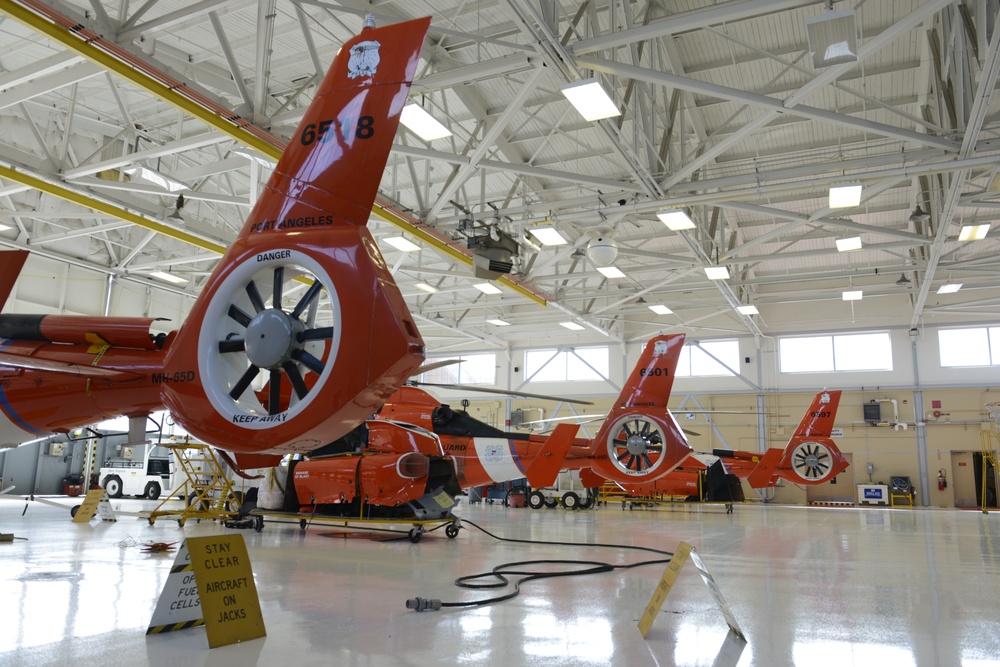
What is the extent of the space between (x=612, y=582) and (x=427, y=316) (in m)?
18.9

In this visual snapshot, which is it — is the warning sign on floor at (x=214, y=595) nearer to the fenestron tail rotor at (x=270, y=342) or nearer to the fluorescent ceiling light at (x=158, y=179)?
the fenestron tail rotor at (x=270, y=342)

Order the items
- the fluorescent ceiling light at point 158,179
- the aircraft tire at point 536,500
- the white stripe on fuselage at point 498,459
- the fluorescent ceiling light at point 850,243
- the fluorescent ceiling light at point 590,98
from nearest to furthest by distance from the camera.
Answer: the fluorescent ceiling light at point 590,98 → the white stripe on fuselage at point 498,459 → the fluorescent ceiling light at point 158,179 → the fluorescent ceiling light at point 850,243 → the aircraft tire at point 536,500

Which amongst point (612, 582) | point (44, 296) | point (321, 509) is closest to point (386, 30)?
point (612, 582)

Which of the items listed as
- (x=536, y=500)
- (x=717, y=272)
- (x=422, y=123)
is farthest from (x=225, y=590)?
(x=536, y=500)

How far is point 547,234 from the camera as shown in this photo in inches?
550

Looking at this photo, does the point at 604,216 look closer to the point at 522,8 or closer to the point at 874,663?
the point at 522,8

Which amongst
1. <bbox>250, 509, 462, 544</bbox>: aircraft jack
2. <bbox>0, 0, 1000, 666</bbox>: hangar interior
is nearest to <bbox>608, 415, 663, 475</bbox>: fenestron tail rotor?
<bbox>0, 0, 1000, 666</bbox>: hangar interior

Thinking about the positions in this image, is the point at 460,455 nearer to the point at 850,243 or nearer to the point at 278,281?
the point at 278,281

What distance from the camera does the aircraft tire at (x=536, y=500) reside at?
22.5 meters

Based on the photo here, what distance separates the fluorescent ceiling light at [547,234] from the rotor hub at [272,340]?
1170 cm

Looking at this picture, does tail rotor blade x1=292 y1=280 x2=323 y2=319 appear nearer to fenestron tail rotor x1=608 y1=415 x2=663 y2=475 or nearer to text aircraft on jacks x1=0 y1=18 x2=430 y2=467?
text aircraft on jacks x1=0 y1=18 x2=430 y2=467

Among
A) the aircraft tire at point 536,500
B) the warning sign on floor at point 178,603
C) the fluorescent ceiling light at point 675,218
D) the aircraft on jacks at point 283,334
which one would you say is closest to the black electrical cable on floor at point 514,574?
the warning sign on floor at point 178,603

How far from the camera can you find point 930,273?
57.8ft

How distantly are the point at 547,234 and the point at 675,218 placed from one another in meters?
2.63
